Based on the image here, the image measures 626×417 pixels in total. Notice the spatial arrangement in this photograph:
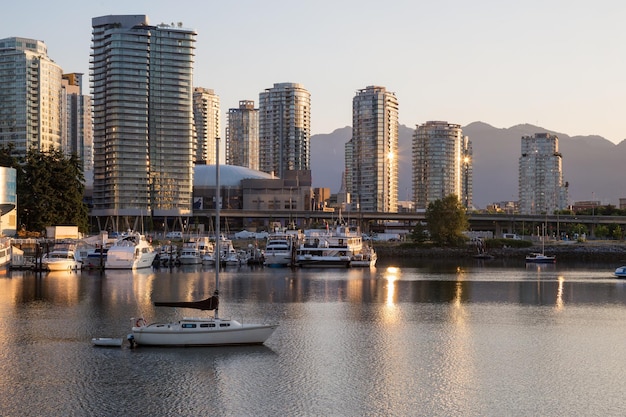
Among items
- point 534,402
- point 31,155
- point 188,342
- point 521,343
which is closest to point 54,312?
point 188,342

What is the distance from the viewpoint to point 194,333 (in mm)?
50781

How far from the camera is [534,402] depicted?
39.8 meters

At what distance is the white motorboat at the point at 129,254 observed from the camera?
406 ft

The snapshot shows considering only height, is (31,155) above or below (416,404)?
above

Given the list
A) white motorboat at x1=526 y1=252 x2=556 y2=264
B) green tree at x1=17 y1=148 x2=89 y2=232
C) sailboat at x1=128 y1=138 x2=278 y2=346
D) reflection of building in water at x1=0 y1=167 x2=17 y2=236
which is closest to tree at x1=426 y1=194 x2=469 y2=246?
white motorboat at x1=526 y1=252 x2=556 y2=264

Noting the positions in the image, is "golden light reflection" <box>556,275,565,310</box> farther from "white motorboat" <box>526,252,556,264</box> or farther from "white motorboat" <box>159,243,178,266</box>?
"white motorboat" <box>159,243,178,266</box>

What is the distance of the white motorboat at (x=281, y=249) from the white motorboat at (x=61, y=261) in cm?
3198

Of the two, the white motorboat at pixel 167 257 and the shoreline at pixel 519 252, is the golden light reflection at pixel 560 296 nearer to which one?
the white motorboat at pixel 167 257

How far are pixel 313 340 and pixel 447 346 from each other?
9.14 m

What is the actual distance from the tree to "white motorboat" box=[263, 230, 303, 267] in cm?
6024

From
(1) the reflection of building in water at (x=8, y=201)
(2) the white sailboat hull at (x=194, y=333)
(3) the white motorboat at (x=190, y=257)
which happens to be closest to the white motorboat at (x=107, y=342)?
A: (2) the white sailboat hull at (x=194, y=333)

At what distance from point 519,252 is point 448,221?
59.8 feet

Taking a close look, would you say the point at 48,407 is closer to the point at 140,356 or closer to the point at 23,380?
the point at 23,380

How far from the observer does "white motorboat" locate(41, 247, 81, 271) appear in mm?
117375
